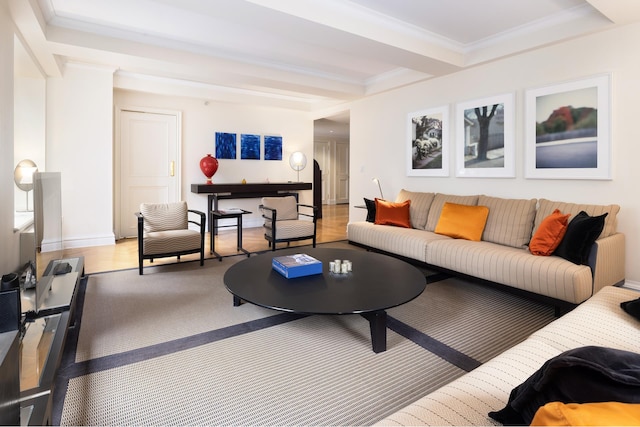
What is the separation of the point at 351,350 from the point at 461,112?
3620mm

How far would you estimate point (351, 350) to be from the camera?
226cm

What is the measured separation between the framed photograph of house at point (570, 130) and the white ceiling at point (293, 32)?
1.73 feet

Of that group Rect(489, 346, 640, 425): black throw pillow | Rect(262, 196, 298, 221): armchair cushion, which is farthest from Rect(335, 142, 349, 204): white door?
Rect(489, 346, 640, 425): black throw pillow

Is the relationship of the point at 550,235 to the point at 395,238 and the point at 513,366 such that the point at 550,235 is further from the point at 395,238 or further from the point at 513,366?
the point at 513,366

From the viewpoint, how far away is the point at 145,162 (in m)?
6.13

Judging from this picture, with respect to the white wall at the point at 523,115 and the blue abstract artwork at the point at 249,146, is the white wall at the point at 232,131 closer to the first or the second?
the blue abstract artwork at the point at 249,146

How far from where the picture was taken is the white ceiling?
318 centimetres

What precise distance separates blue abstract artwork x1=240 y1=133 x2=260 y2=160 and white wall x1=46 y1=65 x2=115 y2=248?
95.3 inches

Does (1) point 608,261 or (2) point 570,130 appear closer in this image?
(1) point 608,261

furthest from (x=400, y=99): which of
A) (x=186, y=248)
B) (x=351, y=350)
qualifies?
(x=351, y=350)

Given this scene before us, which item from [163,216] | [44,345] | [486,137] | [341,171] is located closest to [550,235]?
[486,137]

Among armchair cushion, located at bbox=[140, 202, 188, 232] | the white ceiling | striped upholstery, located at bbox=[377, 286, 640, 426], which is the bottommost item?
striped upholstery, located at bbox=[377, 286, 640, 426]

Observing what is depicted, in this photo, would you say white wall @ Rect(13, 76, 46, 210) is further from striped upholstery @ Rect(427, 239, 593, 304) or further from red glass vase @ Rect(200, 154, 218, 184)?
striped upholstery @ Rect(427, 239, 593, 304)

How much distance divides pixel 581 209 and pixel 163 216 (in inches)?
→ 174
